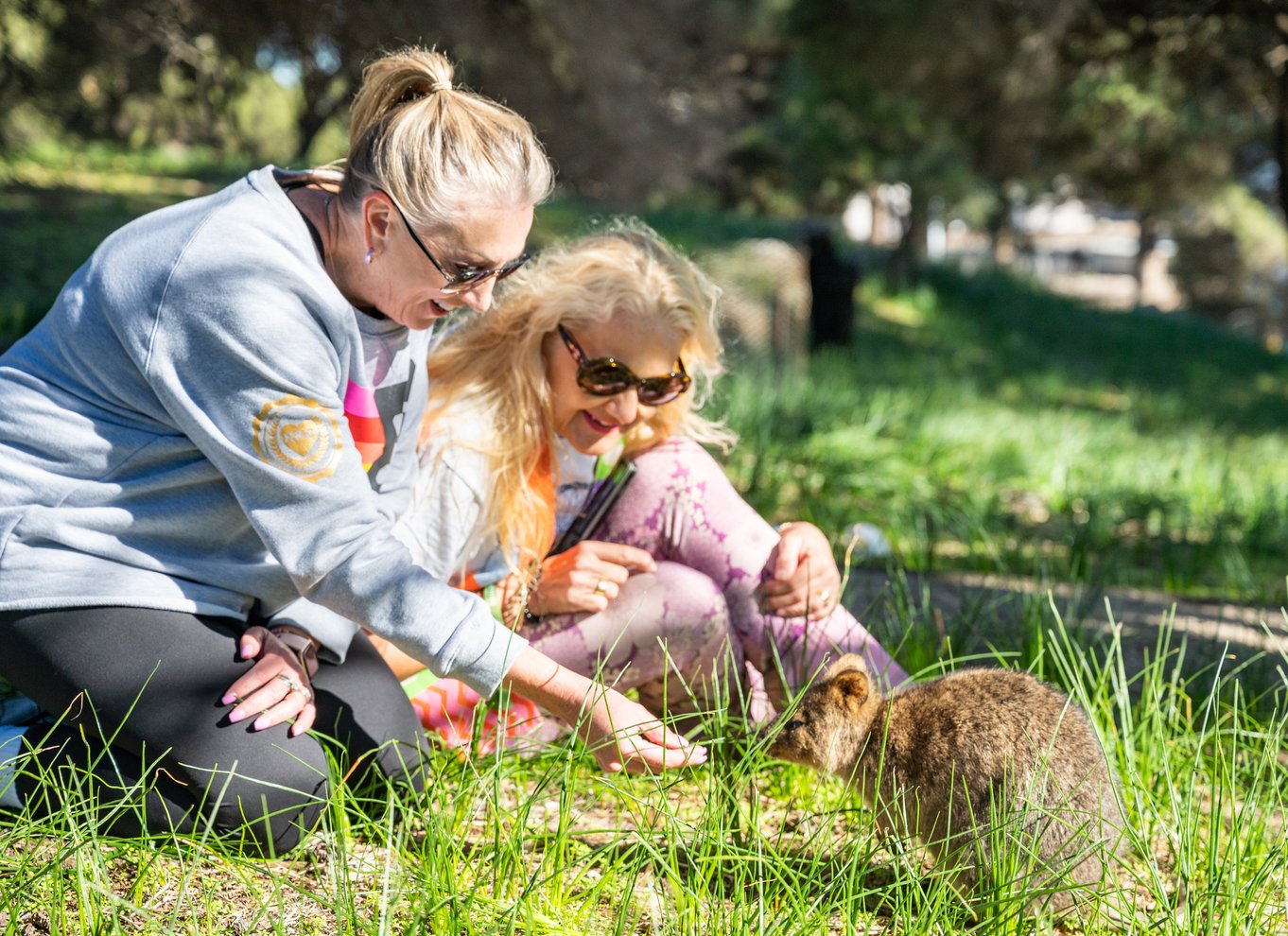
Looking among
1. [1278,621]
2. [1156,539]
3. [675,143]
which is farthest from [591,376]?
[675,143]

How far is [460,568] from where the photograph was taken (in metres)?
2.68

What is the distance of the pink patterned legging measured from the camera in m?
2.57

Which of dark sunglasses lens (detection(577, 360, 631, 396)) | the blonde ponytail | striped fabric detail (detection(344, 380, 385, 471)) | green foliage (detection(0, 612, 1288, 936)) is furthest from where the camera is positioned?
dark sunglasses lens (detection(577, 360, 631, 396))

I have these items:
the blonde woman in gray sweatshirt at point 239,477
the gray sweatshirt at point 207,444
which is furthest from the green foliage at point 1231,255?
the gray sweatshirt at point 207,444

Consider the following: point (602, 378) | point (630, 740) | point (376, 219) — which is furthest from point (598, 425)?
point (630, 740)

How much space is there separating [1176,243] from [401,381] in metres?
29.2

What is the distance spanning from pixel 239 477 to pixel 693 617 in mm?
987

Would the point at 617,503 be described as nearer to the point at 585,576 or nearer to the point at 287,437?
the point at 585,576

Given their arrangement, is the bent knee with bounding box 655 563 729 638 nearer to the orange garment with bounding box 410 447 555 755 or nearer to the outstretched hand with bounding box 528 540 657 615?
the outstretched hand with bounding box 528 540 657 615

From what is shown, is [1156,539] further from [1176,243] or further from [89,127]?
[1176,243]

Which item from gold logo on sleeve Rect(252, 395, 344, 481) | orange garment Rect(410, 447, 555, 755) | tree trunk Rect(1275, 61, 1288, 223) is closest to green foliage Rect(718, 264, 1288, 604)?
orange garment Rect(410, 447, 555, 755)

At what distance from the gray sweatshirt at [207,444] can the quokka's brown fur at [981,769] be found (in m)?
0.65

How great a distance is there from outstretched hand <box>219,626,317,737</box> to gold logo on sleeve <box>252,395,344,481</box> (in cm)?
43

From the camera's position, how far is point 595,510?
282 cm
